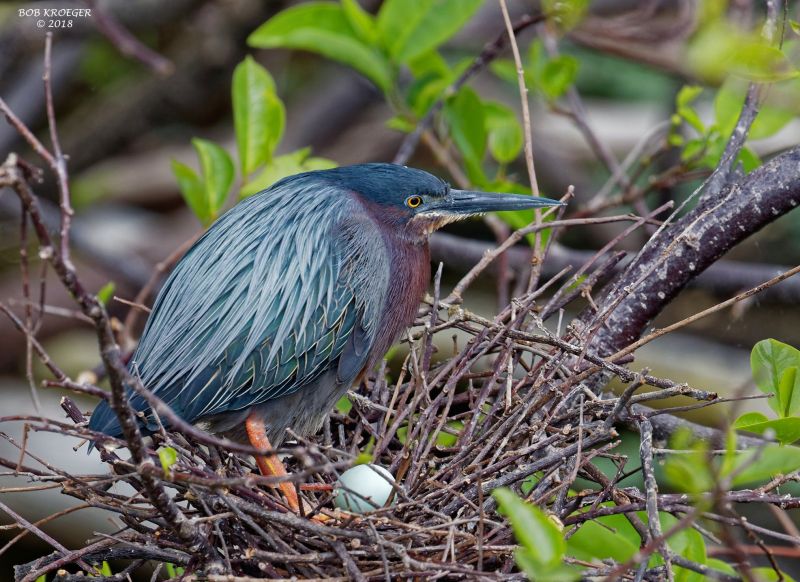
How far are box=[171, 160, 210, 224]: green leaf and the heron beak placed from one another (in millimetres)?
641

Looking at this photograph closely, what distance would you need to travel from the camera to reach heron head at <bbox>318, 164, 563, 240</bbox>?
2213mm

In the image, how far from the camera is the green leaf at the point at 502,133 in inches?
97.7

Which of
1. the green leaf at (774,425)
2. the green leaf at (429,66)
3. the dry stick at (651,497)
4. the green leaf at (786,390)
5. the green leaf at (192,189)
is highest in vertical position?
the green leaf at (429,66)

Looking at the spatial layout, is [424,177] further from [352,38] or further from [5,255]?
[5,255]

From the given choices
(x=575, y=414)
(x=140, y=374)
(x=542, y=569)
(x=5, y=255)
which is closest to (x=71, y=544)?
(x=5, y=255)

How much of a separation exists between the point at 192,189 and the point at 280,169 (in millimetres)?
242

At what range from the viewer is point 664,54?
322 cm

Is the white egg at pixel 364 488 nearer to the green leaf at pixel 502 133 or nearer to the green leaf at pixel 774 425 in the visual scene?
the green leaf at pixel 774 425

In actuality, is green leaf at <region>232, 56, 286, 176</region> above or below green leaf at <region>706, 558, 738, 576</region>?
above

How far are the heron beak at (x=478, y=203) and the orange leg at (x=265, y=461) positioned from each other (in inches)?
24.9

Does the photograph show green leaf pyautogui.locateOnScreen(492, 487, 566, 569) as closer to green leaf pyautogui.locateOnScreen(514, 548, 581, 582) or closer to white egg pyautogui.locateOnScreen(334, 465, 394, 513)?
green leaf pyautogui.locateOnScreen(514, 548, 581, 582)

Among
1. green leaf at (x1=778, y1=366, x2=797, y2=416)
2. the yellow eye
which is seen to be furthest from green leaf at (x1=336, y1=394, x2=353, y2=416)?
green leaf at (x1=778, y1=366, x2=797, y2=416)

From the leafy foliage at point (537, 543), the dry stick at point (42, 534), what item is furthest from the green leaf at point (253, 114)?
the leafy foliage at point (537, 543)

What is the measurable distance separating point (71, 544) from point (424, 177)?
285 cm
